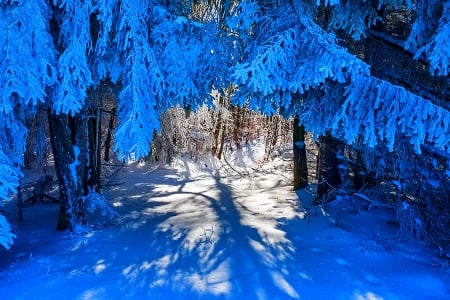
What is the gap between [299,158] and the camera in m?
9.70

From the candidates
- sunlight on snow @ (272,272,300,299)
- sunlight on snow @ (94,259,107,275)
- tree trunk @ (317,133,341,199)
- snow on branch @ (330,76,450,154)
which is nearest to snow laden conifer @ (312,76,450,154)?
snow on branch @ (330,76,450,154)

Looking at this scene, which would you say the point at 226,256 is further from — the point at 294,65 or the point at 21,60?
the point at 21,60

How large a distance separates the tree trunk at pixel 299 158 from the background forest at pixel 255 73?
299cm

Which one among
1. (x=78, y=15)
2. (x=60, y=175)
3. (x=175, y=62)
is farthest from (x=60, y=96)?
(x=60, y=175)

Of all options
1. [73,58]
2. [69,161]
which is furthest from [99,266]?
[73,58]

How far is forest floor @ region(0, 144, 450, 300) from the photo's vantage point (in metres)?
4.64

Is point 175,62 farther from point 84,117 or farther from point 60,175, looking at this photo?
point 60,175

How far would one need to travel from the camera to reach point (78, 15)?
527 centimetres

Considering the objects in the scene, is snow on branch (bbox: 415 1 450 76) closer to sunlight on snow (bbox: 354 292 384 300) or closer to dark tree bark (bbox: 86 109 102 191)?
sunlight on snow (bbox: 354 292 384 300)

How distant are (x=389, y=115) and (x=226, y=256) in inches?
109

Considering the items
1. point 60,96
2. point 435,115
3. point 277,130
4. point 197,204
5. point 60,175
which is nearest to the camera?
point 435,115

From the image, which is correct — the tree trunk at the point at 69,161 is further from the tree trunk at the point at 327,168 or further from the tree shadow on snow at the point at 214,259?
the tree trunk at the point at 327,168

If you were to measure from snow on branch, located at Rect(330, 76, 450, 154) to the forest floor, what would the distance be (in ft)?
5.40

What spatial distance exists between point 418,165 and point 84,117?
5.23m
